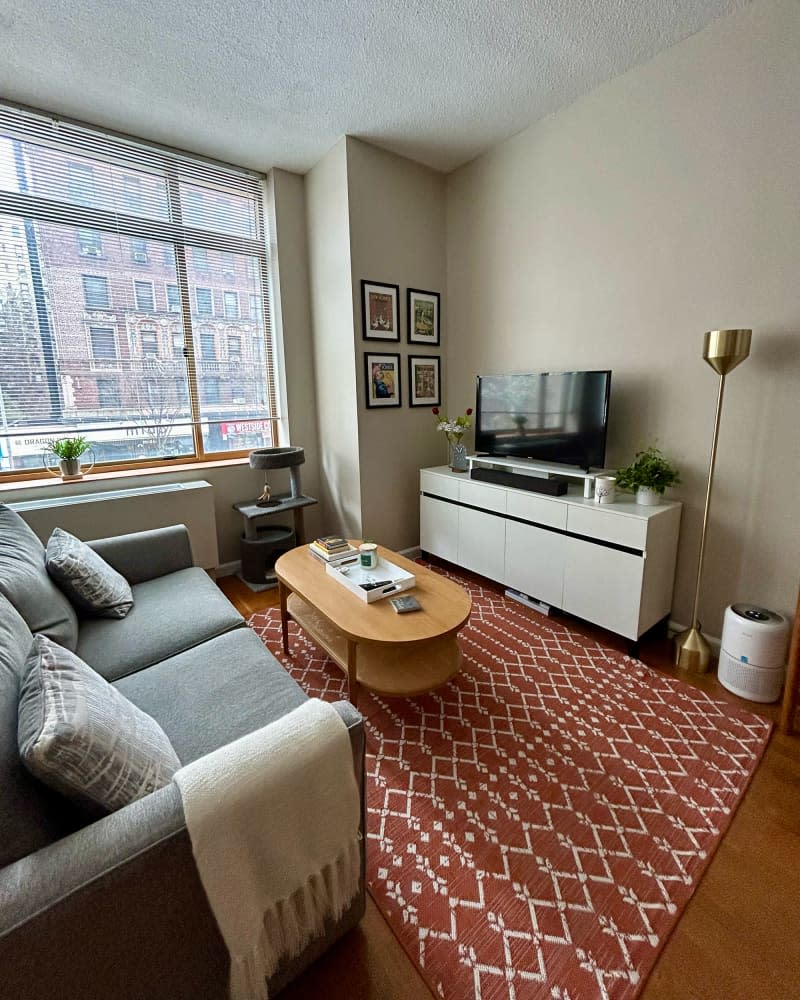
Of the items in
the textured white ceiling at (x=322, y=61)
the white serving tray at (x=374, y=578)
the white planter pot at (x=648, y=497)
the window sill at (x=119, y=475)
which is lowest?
the white serving tray at (x=374, y=578)

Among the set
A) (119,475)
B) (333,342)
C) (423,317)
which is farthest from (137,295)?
(423,317)

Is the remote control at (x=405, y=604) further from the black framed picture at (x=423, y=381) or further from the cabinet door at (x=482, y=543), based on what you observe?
the black framed picture at (x=423, y=381)

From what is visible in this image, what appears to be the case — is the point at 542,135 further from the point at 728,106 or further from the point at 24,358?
the point at 24,358

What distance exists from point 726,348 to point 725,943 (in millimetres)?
2013

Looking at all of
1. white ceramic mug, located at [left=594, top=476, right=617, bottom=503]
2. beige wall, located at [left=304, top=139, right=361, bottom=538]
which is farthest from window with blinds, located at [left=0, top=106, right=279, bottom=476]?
white ceramic mug, located at [left=594, top=476, right=617, bottom=503]

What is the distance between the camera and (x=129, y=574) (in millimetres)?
2289

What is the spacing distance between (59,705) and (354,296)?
284 centimetres

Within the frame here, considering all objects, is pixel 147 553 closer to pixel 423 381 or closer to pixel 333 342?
pixel 333 342

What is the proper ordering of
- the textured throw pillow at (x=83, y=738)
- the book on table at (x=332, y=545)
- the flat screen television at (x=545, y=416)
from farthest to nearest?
1. the flat screen television at (x=545, y=416)
2. the book on table at (x=332, y=545)
3. the textured throw pillow at (x=83, y=738)

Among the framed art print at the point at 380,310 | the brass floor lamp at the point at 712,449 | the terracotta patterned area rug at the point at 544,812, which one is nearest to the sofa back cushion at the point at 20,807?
the terracotta patterned area rug at the point at 544,812

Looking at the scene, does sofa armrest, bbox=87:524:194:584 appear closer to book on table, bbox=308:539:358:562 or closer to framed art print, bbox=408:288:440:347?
book on table, bbox=308:539:358:562

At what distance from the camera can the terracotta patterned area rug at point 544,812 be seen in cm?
117

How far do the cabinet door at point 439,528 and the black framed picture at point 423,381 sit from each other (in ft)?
2.51

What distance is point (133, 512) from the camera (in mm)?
2883
